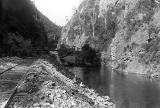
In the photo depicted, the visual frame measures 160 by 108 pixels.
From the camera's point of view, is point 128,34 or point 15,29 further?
point 128,34

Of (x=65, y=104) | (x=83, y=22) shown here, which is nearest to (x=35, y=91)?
(x=65, y=104)

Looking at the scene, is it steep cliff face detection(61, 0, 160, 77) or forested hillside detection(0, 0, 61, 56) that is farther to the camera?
steep cliff face detection(61, 0, 160, 77)

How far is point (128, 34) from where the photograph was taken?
49.8 m

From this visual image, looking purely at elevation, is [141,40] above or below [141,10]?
below

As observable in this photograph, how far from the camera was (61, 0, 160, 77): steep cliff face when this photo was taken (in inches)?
1547

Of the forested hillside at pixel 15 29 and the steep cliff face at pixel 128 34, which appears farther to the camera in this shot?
the steep cliff face at pixel 128 34

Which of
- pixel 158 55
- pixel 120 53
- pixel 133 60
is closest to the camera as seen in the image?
pixel 158 55

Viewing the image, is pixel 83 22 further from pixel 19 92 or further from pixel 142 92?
pixel 19 92

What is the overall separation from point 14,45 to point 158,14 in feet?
111

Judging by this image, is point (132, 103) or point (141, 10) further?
point (141, 10)

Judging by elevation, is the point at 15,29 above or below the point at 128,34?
above

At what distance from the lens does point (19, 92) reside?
8.98 meters

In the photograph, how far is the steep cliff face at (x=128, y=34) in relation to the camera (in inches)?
1547

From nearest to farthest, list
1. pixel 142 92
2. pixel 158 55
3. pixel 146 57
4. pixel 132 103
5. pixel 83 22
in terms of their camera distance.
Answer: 1. pixel 132 103
2. pixel 142 92
3. pixel 158 55
4. pixel 146 57
5. pixel 83 22
